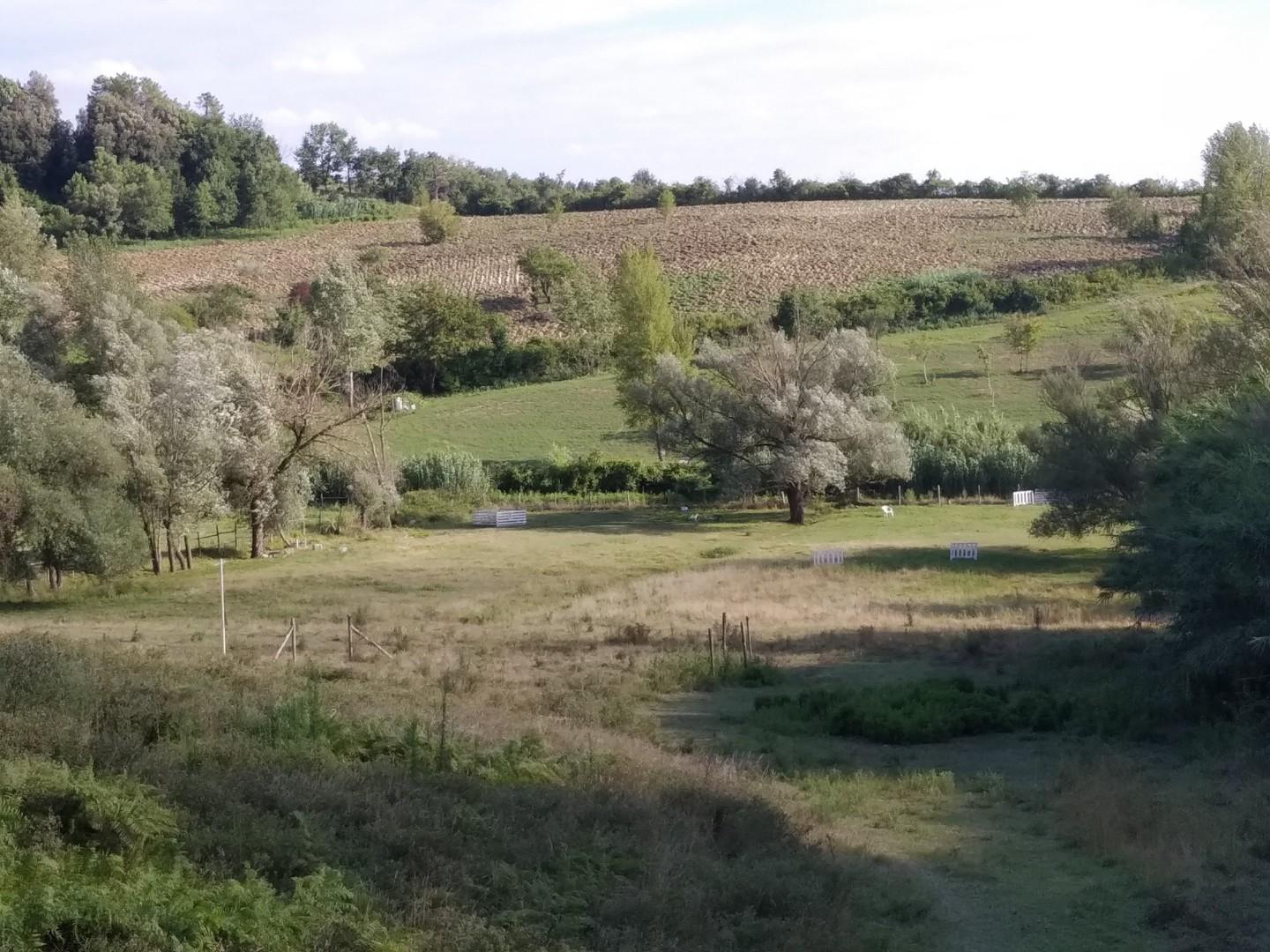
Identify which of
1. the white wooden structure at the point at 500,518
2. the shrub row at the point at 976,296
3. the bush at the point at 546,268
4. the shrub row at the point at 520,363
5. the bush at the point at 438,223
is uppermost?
Result: the bush at the point at 438,223

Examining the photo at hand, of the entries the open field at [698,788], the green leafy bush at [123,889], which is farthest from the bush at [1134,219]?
the green leafy bush at [123,889]

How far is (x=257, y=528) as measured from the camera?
4384cm

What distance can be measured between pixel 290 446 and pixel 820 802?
32.9 m

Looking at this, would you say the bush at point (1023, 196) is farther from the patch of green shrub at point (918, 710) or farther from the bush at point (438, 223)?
the patch of green shrub at point (918, 710)

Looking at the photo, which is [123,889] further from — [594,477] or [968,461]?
[594,477]

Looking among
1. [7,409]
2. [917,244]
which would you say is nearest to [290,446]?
[7,409]

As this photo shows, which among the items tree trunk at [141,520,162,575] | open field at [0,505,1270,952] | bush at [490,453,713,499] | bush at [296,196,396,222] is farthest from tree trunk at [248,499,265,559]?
bush at [296,196,396,222]

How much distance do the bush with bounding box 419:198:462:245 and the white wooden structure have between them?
7030 centimetres

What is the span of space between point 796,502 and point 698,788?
40.6 m

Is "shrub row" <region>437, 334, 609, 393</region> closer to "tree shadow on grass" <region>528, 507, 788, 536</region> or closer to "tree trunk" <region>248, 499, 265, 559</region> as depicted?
"tree shadow on grass" <region>528, 507, 788, 536</region>

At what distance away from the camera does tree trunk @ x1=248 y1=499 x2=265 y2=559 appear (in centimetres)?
4306

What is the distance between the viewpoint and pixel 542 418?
241 feet

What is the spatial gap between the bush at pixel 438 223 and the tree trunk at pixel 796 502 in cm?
7448

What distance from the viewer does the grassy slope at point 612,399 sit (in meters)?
67.9
